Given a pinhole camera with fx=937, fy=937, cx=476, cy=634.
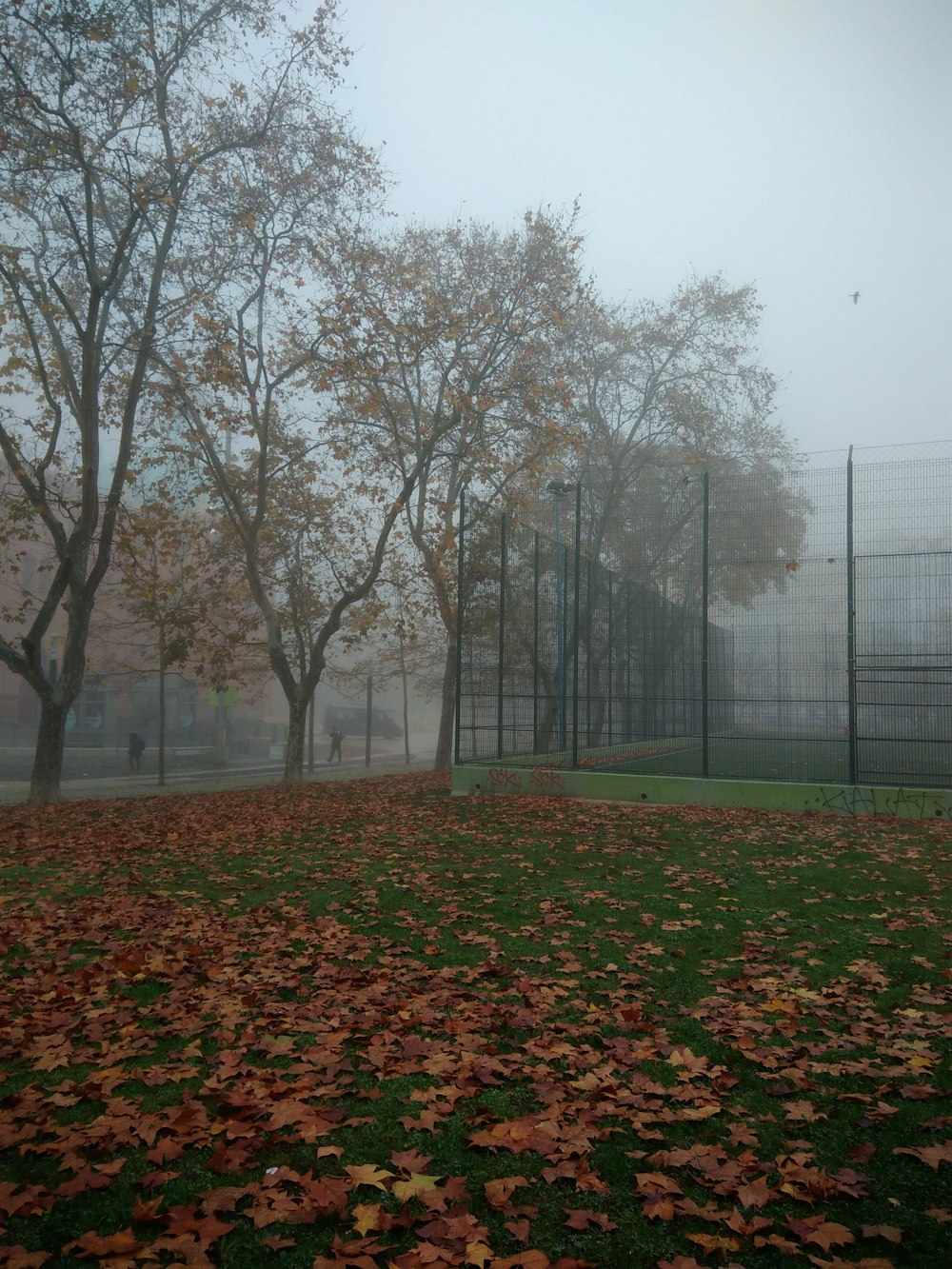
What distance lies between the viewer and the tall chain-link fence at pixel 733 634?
43.1 ft

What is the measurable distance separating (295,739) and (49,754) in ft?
17.0

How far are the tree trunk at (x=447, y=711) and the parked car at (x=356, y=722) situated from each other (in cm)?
3235

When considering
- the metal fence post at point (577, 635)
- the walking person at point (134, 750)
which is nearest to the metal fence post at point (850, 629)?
the metal fence post at point (577, 635)

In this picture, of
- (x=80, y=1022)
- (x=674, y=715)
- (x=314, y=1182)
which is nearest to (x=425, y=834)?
(x=80, y=1022)

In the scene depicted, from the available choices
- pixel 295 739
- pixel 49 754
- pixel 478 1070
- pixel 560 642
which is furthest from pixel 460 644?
pixel 478 1070

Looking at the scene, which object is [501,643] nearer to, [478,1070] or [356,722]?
[478,1070]

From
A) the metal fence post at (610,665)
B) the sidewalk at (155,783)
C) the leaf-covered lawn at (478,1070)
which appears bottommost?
the sidewalk at (155,783)

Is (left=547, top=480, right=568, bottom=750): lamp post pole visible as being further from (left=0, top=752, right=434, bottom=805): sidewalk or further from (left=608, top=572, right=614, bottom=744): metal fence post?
→ (left=0, top=752, right=434, bottom=805): sidewalk

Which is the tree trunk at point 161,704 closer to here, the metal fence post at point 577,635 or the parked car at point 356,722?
the metal fence post at point 577,635

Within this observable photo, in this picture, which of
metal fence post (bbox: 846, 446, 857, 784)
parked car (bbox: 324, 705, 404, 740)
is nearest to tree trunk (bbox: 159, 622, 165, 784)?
metal fence post (bbox: 846, 446, 857, 784)

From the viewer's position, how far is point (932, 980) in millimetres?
5012

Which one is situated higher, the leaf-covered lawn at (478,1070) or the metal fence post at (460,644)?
the metal fence post at (460,644)

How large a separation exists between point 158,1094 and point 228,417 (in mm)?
15965

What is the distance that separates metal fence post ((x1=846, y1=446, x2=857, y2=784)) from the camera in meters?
13.1
